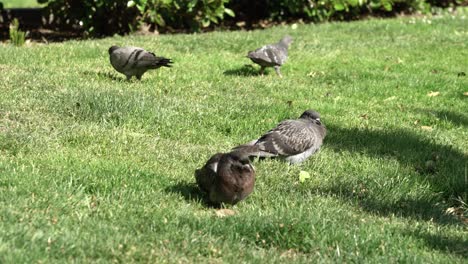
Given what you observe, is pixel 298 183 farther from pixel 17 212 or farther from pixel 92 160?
pixel 17 212

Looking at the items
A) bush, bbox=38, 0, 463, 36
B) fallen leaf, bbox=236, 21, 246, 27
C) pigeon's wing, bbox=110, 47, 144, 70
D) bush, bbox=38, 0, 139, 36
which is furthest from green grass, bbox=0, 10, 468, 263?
fallen leaf, bbox=236, 21, 246, 27

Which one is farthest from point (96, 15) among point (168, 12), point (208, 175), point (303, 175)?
point (208, 175)

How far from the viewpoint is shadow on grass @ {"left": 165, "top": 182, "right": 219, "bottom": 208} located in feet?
17.6

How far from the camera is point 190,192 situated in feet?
18.0

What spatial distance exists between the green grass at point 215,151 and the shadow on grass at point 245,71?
1.9 inches

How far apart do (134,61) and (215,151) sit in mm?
2645

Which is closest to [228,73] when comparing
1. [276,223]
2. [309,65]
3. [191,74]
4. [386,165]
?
[191,74]

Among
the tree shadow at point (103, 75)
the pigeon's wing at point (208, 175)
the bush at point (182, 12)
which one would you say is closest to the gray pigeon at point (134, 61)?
the tree shadow at point (103, 75)

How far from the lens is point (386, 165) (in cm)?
653

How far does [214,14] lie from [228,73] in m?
4.38

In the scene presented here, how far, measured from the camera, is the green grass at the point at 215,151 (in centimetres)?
457

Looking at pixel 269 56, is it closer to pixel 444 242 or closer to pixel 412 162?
pixel 412 162

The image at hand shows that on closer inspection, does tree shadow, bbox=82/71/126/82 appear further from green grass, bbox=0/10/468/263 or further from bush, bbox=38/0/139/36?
bush, bbox=38/0/139/36

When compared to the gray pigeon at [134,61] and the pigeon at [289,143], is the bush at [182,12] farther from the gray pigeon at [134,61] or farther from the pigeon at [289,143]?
the pigeon at [289,143]
